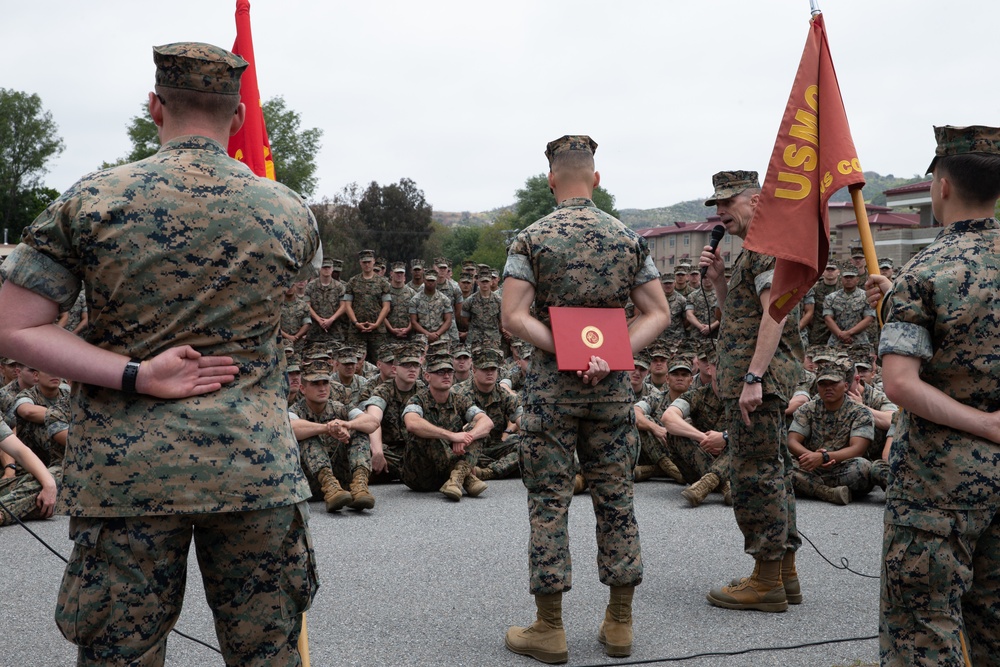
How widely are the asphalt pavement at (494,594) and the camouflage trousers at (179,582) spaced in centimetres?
180

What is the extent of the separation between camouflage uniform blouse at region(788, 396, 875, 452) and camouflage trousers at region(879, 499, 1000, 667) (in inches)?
205

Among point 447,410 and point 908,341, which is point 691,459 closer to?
point 447,410

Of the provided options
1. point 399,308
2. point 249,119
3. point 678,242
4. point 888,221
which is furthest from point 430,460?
point 678,242

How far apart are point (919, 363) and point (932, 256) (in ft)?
1.15

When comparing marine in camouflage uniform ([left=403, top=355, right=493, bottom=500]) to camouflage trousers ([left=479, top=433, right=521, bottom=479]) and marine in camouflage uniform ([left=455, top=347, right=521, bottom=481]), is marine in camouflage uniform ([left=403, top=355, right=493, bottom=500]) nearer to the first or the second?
marine in camouflage uniform ([left=455, top=347, right=521, bottom=481])

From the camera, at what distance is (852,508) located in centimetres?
745

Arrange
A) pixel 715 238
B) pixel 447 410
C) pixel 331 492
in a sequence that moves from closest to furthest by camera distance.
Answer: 1. pixel 715 238
2. pixel 331 492
3. pixel 447 410

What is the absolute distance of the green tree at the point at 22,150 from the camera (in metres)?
59.0

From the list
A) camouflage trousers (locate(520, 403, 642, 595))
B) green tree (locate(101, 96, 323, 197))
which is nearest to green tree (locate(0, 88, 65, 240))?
green tree (locate(101, 96, 323, 197))

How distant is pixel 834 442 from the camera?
25.9 ft

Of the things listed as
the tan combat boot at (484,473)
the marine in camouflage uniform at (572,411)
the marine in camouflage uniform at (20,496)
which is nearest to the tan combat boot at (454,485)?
the tan combat boot at (484,473)

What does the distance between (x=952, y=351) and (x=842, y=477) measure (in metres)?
5.38

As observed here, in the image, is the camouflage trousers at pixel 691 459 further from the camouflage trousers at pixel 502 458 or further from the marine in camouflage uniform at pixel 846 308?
the marine in camouflage uniform at pixel 846 308

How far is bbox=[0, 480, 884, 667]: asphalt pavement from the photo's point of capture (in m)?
4.14
